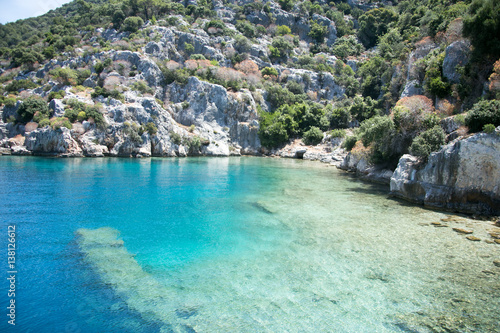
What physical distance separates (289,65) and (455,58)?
223 feet

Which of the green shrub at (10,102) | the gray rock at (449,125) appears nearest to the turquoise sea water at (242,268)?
the gray rock at (449,125)

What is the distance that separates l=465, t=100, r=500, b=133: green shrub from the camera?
16.5m

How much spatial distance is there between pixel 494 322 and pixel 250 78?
247 feet

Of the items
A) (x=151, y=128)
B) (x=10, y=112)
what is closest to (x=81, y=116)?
(x=151, y=128)

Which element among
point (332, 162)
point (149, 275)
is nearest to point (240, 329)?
point (149, 275)

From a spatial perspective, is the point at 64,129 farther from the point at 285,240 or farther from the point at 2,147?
the point at 285,240

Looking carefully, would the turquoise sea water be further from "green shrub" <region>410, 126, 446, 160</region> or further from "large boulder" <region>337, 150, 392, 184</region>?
"large boulder" <region>337, 150, 392, 184</region>

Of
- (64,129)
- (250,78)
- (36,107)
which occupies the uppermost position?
(250,78)

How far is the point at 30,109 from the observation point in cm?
4791

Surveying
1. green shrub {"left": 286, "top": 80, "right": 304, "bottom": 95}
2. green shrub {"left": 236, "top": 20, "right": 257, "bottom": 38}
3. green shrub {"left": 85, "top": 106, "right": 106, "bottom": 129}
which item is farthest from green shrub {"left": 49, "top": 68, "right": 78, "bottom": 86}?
green shrub {"left": 236, "top": 20, "right": 257, "bottom": 38}

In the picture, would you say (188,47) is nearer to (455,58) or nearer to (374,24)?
(455,58)

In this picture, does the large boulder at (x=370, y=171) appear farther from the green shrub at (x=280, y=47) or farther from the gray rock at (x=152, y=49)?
the green shrub at (x=280, y=47)

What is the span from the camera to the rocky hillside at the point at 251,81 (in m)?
24.5

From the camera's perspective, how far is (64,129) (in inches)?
1756
